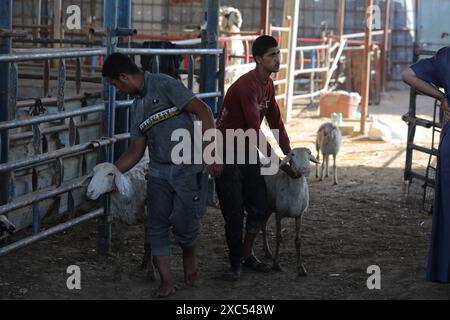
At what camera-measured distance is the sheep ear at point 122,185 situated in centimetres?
534

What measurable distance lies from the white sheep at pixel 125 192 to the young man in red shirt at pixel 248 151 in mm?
601

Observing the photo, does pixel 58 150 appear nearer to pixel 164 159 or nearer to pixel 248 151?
pixel 164 159

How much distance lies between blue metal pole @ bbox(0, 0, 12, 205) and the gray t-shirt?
1.32 m

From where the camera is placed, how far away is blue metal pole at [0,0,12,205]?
6160 mm

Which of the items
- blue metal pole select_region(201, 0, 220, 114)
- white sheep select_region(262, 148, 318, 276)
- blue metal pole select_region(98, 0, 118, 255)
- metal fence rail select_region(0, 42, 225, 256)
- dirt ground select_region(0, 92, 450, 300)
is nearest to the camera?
metal fence rail select_region(0, 42, 225, 256)

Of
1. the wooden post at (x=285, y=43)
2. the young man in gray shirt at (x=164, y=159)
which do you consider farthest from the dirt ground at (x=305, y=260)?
the wooden post at (x=285, y=43)

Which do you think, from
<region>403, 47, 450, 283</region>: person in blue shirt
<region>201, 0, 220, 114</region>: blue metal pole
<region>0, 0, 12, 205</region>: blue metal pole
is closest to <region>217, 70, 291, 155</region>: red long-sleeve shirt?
<region>403, 47, 450, 283</region>: person in blue shirt

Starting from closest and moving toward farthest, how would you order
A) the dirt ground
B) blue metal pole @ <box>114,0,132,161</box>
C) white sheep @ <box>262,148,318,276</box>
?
the dirt ground, white sheep @ <box>262,148,318,276</box>, blue metal pole @ <box>114,0,132,161</box>

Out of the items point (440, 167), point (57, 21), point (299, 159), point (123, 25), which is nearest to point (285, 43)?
point (57, 21)

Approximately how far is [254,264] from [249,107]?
1.28 metres

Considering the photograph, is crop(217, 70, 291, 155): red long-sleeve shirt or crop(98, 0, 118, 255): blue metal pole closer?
crop(217, 70, 291, 155): red long-sleeve shirt

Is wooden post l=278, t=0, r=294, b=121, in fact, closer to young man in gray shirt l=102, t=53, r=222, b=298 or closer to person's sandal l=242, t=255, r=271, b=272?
person's sandal l=242, t=255, r=271, b=272

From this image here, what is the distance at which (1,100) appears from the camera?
6.20 metres

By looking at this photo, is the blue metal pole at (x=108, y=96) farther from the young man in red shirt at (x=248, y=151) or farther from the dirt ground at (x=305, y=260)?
the young man in red shirt at (x=248, y=151)
